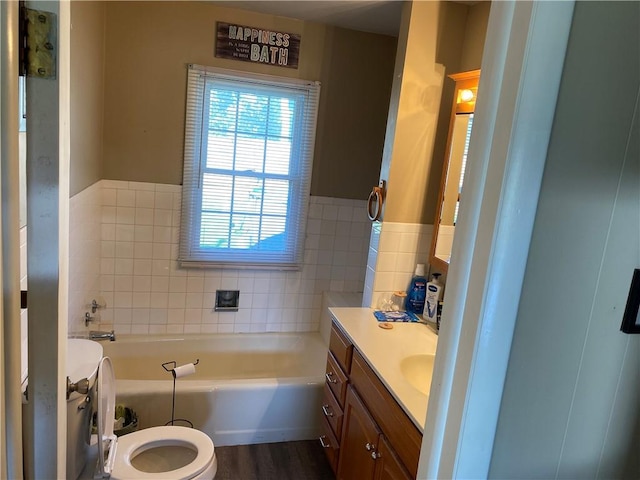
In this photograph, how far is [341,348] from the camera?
2189mm

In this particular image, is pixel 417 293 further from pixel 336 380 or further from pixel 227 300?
pixel 227 300

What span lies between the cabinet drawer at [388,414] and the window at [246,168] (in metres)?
1.41

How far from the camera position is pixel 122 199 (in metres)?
2.94

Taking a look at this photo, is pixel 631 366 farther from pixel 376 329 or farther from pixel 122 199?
pixel 122 199

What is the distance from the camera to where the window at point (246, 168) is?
2.97m

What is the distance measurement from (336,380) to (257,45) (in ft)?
6.65

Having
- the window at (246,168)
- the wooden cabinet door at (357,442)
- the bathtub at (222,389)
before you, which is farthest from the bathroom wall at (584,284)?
the window at (246,168)

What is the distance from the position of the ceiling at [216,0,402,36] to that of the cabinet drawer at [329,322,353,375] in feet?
5.57

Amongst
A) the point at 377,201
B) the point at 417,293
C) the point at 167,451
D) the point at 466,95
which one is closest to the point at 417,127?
the point at 466,95

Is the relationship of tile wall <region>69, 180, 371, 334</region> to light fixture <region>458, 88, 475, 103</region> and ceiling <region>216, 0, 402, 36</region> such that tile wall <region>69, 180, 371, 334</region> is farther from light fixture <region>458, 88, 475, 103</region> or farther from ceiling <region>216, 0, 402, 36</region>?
light fixture <region>458, 88, 475, 103</region>

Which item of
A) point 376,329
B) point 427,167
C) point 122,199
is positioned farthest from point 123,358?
point 427,167

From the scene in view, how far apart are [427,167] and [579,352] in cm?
167

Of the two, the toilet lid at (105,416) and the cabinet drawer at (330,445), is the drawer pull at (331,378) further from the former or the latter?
the toilet lid at (105,416)

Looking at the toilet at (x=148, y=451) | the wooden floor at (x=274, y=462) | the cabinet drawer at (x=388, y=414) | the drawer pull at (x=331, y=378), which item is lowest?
the wooden floor at (x=274, y=462)
